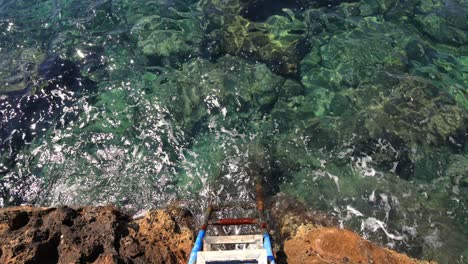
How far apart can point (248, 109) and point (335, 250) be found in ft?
13.1

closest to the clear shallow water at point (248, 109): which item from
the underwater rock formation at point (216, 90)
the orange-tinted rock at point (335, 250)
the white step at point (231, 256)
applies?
the underwater rock formation at point (216, 90)

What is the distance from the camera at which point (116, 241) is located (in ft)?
14.6

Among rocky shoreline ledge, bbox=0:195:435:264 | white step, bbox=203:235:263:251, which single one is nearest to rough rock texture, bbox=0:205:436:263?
rocky shoreline ledge, bbox=0:195:435:264

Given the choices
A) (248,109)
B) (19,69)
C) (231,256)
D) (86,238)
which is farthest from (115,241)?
(19,69)

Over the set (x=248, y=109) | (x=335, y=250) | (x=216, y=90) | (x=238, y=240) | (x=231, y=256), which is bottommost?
(x=248, y=109)

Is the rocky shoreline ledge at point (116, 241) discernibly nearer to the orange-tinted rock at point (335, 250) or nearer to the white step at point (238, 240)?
the orange-tinted rock at point (335, 250)

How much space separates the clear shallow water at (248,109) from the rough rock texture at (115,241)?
4.32 feet

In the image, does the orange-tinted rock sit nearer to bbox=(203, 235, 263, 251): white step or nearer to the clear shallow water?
bbox=(203, 235, 263, 251): white step

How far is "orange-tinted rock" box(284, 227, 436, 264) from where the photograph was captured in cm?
456

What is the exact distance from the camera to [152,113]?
7.91 meters

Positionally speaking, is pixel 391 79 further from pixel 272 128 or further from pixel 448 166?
pixel 272 128

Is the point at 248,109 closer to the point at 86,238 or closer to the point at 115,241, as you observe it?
the point at 115,241

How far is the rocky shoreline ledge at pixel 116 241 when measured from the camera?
4152 mm

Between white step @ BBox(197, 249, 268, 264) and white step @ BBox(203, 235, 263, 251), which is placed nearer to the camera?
white step @ BBox(197, 249, 268, 264)
